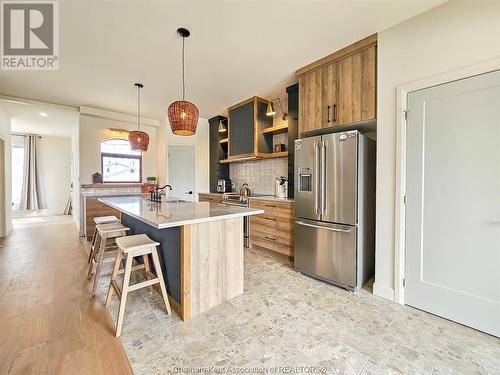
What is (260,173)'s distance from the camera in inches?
177

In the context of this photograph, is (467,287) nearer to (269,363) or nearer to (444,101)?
(444,101)

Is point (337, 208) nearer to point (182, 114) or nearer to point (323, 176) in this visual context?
point (323, 176)

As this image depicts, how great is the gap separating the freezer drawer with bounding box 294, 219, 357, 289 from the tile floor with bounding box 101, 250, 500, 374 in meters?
0.28

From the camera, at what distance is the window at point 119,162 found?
5.15 m

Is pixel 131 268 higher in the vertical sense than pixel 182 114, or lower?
lower

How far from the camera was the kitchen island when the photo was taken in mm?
1898

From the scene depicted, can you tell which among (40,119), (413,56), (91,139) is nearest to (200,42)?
(413,56)

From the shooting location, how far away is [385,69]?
226 cm

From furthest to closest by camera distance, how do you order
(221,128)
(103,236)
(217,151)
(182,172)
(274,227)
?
(182,172)
(217,151)
(221,128)
(274,227)
(103,236)

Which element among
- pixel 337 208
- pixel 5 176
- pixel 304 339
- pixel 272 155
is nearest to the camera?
pixel 304 339

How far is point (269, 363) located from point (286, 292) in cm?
99

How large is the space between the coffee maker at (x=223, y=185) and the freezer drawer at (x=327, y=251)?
8.07 feet

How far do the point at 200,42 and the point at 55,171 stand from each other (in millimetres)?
8300

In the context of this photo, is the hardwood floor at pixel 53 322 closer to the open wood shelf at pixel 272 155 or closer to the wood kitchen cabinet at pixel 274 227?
the wood kitchen cabinet at pixel 274 227
